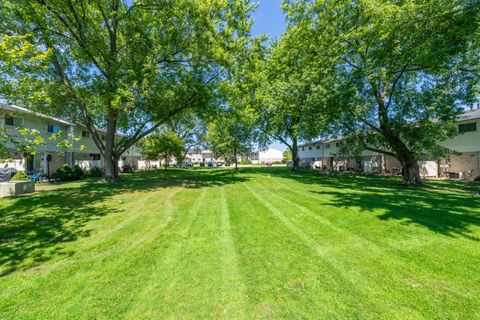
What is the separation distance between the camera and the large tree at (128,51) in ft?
43.5

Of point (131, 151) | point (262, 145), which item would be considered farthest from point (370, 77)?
point (131, 151)

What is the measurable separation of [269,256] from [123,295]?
2.60m

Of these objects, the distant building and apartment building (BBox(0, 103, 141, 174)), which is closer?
apartment building (BBox(0, 103, 141, 174))

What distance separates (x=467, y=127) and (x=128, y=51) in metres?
30.2

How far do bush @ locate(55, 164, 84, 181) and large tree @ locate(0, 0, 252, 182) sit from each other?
4115 mm

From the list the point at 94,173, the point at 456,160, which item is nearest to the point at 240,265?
the point at 94,173

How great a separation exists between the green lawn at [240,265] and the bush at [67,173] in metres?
12.5

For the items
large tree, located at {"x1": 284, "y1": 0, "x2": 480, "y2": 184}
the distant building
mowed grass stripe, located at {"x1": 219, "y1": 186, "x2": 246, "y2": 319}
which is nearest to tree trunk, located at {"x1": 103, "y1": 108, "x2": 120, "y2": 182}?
mowed grass stripe, located at {"x1": 219, "y1": 186, "x2": 246, "y2": 319}

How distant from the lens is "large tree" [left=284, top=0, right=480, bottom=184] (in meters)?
10.9

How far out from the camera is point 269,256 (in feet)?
14.3

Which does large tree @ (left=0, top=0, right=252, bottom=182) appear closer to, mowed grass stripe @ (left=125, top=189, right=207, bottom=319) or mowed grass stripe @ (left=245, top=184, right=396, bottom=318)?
mowed grass stripe @ (left=125, top=189, right=207, bottom=319)

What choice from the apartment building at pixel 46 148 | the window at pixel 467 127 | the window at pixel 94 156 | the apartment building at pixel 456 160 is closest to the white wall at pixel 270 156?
A: the apartment building at pixel 456 160

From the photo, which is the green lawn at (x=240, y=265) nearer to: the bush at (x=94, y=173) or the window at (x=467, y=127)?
the bush at (x=94, y=173)

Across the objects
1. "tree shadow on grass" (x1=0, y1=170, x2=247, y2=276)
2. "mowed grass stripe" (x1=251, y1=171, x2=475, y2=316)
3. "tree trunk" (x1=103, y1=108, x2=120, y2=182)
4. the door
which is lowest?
"mowed grass stripe" (x1=251, y1=171, x2=475, y2=316)
